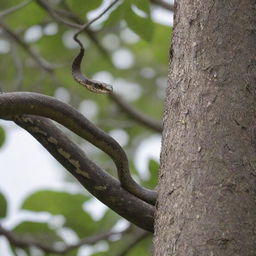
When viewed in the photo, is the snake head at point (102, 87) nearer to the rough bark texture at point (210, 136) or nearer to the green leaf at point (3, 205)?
the rough bark texture at point (210, 136)

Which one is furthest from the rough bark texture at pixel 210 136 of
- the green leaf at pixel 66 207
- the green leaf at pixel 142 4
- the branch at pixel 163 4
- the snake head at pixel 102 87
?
the branch at pixel 163 4

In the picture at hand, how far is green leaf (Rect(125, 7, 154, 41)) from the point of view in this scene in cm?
168

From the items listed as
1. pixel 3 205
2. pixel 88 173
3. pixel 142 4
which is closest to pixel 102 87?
pixel 88 173

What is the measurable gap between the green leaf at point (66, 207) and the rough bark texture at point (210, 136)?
1.08 metres

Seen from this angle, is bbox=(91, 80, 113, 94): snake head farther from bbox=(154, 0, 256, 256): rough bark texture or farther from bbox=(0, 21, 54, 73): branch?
bbox=(0, 21, 54, 73): branch

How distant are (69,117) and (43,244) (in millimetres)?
1050

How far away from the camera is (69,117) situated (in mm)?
1182

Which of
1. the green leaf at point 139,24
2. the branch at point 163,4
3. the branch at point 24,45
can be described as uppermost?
the green leaf at point 139,24

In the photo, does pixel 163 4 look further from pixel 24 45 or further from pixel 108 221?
pixel 108 221

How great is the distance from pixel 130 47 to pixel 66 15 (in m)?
1.01

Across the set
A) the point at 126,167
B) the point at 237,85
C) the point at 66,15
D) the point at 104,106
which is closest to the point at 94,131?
the point at 126,167

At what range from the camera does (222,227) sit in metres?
1.06

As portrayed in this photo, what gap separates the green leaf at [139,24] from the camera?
1.68 meters

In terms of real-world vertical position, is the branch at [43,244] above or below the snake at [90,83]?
below
